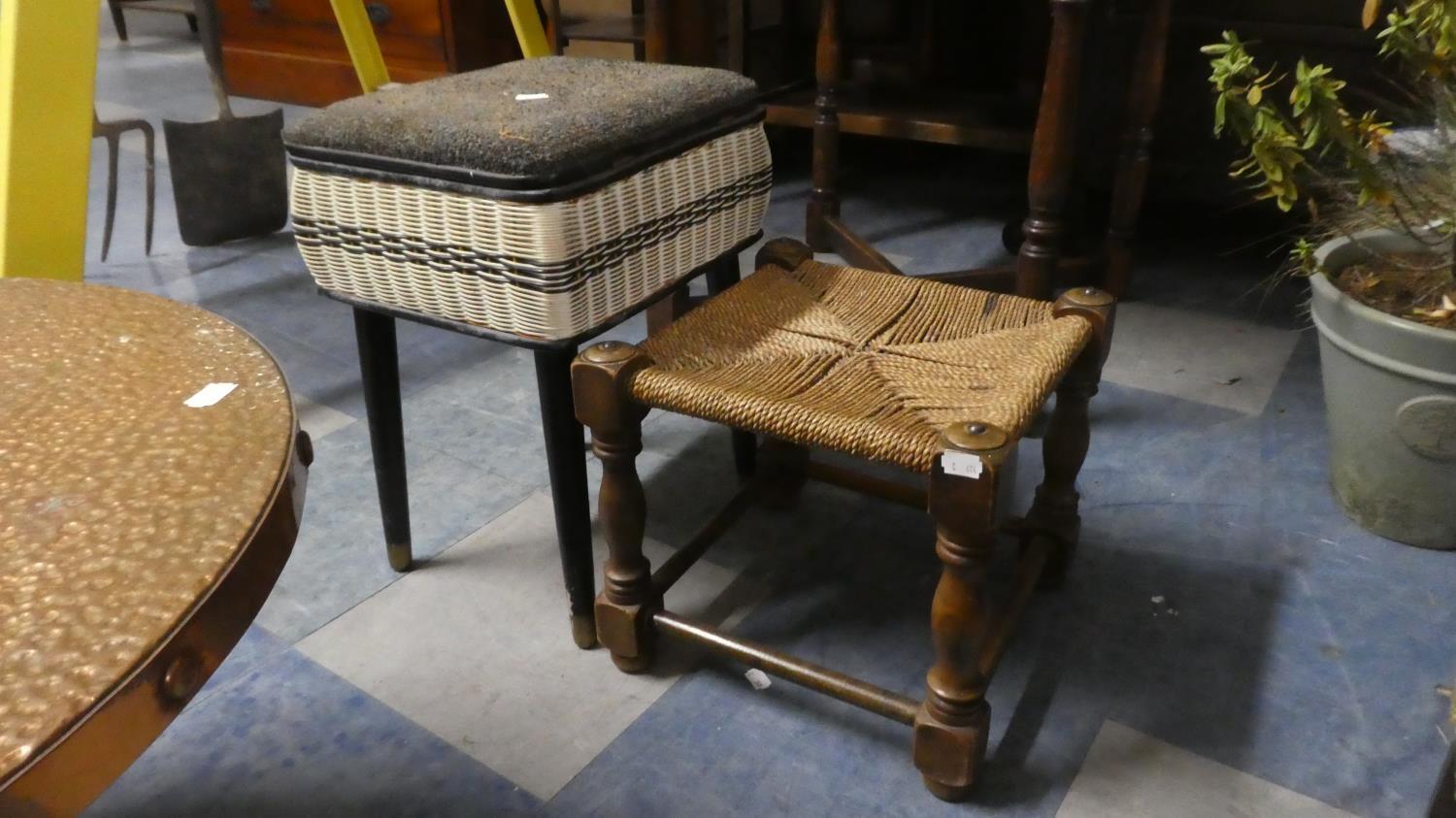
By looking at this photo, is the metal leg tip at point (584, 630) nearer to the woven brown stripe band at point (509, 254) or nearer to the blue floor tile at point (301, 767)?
the blue floor tile at point (301, 767)

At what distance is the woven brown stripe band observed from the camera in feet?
2.84

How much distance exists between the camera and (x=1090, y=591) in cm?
113

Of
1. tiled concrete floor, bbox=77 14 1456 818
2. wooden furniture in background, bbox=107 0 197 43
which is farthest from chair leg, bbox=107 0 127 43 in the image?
tiled concrete floor, bbox=77 14 1456 818

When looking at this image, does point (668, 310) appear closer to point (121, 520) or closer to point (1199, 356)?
point (1199, 356)

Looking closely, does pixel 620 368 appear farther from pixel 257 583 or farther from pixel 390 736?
pixel 257 583

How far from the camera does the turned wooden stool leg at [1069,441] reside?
967 millimetres

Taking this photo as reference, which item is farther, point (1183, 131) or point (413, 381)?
point (1183, 131)

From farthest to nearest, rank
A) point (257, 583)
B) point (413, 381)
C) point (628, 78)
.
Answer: point (413, 381) → point (628, 78) → point (257, 583)

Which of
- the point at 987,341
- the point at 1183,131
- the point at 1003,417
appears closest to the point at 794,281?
the point at 987,341

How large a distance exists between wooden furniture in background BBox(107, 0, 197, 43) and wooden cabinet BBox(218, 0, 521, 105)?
474 millimetres

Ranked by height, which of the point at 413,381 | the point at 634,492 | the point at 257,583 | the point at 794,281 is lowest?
the point at 413,381

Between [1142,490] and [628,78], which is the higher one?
[628,78]

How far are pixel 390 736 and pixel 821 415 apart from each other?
20.2 inches

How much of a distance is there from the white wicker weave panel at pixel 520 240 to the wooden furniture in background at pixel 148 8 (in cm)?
369
